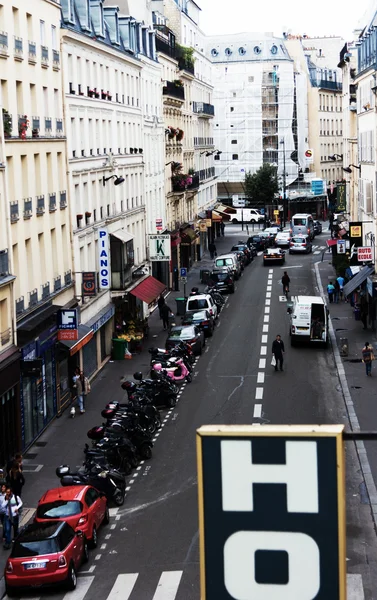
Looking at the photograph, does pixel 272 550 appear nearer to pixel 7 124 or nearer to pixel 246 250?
pixel 7 124

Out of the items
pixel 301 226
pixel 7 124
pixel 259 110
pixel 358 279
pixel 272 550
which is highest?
pixel 259 110

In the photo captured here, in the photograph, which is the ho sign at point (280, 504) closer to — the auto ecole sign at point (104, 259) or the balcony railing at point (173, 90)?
the auto ecole sign at point (104, 259)

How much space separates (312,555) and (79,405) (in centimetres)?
3356

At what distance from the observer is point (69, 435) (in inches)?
1394

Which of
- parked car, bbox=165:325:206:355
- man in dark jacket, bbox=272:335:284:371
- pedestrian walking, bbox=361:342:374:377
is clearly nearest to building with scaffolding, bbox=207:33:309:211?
parked car, bbox=165:325:206:355

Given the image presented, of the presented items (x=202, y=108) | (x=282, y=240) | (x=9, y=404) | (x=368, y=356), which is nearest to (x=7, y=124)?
(x=9, y=404)

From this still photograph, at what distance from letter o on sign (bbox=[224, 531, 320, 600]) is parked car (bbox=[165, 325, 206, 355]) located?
139ft

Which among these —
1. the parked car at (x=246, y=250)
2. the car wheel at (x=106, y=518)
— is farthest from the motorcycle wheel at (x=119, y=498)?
the parked car at (x=246, y=250)

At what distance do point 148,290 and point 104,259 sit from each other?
7.32m

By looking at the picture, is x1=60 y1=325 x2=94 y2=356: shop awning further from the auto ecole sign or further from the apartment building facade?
the auto ecole sign

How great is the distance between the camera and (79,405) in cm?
3872

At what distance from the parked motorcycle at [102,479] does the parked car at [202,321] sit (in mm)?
25325

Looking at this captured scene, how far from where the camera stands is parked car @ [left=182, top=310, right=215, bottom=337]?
53.5 m

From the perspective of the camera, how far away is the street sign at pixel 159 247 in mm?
62031
